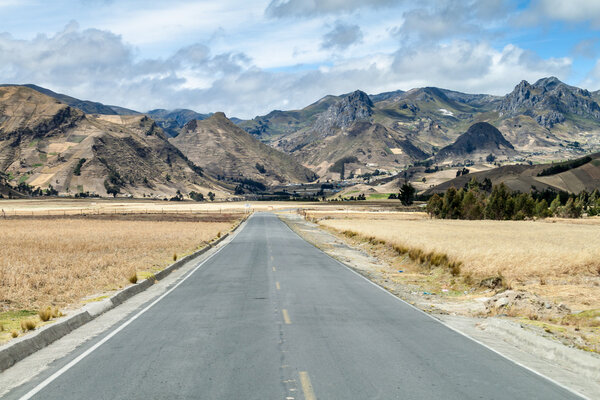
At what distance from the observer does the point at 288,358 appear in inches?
373

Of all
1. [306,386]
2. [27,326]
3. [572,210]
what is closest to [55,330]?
[27,326]

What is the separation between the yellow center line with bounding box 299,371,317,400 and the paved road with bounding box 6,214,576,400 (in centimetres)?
3

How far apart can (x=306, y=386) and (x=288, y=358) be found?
1.66 metres

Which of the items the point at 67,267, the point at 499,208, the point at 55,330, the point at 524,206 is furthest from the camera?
the point at 524,206

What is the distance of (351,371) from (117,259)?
20.3 meters

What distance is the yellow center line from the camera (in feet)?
24.2

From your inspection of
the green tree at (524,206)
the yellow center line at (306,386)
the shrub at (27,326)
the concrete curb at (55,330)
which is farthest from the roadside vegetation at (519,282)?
the green tree at (524,206)

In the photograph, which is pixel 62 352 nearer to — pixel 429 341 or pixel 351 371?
pixel 351 371

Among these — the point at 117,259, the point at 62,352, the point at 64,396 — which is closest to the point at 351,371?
the point at 64,396

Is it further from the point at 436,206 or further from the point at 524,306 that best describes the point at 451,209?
the point at 524,306

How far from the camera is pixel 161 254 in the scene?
101 feet

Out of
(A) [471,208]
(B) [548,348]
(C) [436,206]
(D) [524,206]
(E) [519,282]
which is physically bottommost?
(E) [519,282]

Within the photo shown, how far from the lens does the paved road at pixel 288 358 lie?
774 centimetres

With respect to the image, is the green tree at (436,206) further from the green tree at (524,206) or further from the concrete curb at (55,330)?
the concrete curb at (55,330)
